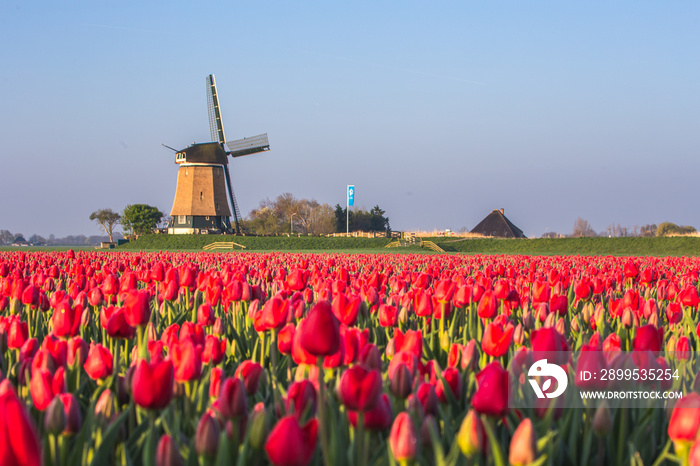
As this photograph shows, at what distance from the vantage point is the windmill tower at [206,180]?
169 ft

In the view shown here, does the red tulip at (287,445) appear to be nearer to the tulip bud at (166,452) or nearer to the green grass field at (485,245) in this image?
the tulip bud at (166,452)

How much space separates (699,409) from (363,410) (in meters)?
0.69

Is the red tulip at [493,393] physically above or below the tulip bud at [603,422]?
above

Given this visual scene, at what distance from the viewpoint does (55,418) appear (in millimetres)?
1328

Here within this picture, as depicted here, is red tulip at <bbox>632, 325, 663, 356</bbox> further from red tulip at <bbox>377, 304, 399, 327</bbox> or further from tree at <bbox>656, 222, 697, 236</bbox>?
tree at <bbox>656, 222, 697, 236</bbox>

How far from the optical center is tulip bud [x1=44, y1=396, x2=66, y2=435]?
132 centimetres

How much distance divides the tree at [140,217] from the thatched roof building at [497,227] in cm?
5388

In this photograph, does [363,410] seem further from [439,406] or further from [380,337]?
[380,337]

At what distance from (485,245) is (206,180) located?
2542cm

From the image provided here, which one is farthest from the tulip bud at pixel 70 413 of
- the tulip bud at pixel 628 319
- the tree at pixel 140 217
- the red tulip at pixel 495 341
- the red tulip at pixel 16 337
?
the tree at pixel 140 217

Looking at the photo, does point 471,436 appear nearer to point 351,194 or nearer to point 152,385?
point 152,385

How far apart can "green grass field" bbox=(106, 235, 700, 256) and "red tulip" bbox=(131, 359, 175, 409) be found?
90.5 ft

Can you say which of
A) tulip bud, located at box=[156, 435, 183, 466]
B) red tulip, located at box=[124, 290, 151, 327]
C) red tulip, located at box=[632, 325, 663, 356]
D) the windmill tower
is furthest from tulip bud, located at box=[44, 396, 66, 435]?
the windmill tower

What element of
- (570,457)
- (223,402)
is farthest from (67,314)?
(570,457)
